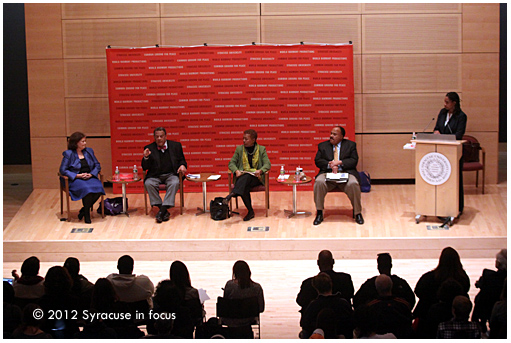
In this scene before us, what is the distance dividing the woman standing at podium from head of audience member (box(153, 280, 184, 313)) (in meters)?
4.06

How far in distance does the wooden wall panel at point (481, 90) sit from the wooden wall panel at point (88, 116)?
488 centimetres

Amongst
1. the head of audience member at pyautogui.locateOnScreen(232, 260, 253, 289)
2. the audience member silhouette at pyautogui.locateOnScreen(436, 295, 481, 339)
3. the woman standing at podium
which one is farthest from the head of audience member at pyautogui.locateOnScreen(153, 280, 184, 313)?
the woman standing at podium

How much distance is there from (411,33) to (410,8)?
33 cm

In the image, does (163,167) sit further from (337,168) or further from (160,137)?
(337,168)

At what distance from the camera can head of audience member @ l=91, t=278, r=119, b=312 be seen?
4465mm

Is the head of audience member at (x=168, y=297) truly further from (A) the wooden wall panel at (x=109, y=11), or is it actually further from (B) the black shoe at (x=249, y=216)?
Result: (A) the wooden wall panel at (x=109, y=11)

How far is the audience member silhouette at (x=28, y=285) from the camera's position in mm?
4688

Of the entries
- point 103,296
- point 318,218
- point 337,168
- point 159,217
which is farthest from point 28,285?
point 337,168

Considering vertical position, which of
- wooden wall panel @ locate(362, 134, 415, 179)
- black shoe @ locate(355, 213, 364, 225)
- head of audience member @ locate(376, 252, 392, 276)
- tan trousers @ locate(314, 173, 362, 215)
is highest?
wooden wall panel @ locate(362, 134, 415, 179)

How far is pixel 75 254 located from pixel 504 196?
528 centimetres

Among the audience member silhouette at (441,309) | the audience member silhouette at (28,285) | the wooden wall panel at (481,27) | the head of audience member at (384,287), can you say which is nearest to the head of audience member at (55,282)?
the audience member silhouette at (28,285)

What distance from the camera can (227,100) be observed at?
8.62 m

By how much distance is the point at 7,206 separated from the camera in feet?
27.9

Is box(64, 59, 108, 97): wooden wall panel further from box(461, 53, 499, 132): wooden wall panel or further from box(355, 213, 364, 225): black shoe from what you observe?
box(461, 53, 499, 132): wooden wall panel
